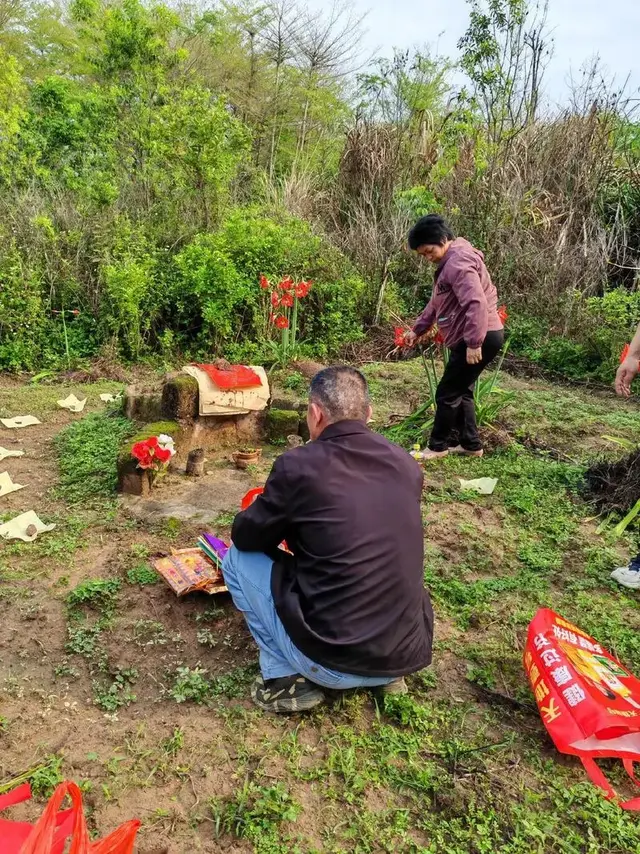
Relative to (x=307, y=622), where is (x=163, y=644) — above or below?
below

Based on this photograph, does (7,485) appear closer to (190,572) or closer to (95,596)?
(95,596)

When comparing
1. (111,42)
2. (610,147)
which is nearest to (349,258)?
→ (610,147)

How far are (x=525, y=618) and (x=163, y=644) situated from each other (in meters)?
1.67

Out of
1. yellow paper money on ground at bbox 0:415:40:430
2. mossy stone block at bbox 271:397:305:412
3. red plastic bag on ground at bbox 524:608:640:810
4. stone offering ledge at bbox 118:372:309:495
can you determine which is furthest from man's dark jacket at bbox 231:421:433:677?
yellow paper money on ground at bbox 0:415:40:430

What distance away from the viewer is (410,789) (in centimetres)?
200

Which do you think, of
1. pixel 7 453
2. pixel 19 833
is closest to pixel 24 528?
pixel 7 453

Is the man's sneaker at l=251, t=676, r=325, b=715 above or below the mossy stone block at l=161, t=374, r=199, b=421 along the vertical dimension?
below

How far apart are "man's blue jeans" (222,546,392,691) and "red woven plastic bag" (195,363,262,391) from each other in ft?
8.06

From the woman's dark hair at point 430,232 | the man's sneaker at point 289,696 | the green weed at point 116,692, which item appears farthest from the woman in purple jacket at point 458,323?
the green weed at point 116,692

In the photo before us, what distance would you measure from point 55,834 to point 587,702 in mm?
1662

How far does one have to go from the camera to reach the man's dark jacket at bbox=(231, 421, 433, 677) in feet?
6.70

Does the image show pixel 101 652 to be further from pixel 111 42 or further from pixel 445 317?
pixel 111 42

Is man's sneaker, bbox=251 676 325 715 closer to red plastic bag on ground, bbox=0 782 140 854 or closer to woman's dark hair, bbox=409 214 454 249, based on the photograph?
red plastic bag on ground, bbox=0 782 140 854

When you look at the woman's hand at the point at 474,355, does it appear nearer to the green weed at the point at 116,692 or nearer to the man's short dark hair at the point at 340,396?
the man's short dark hair at the point at 340,396
